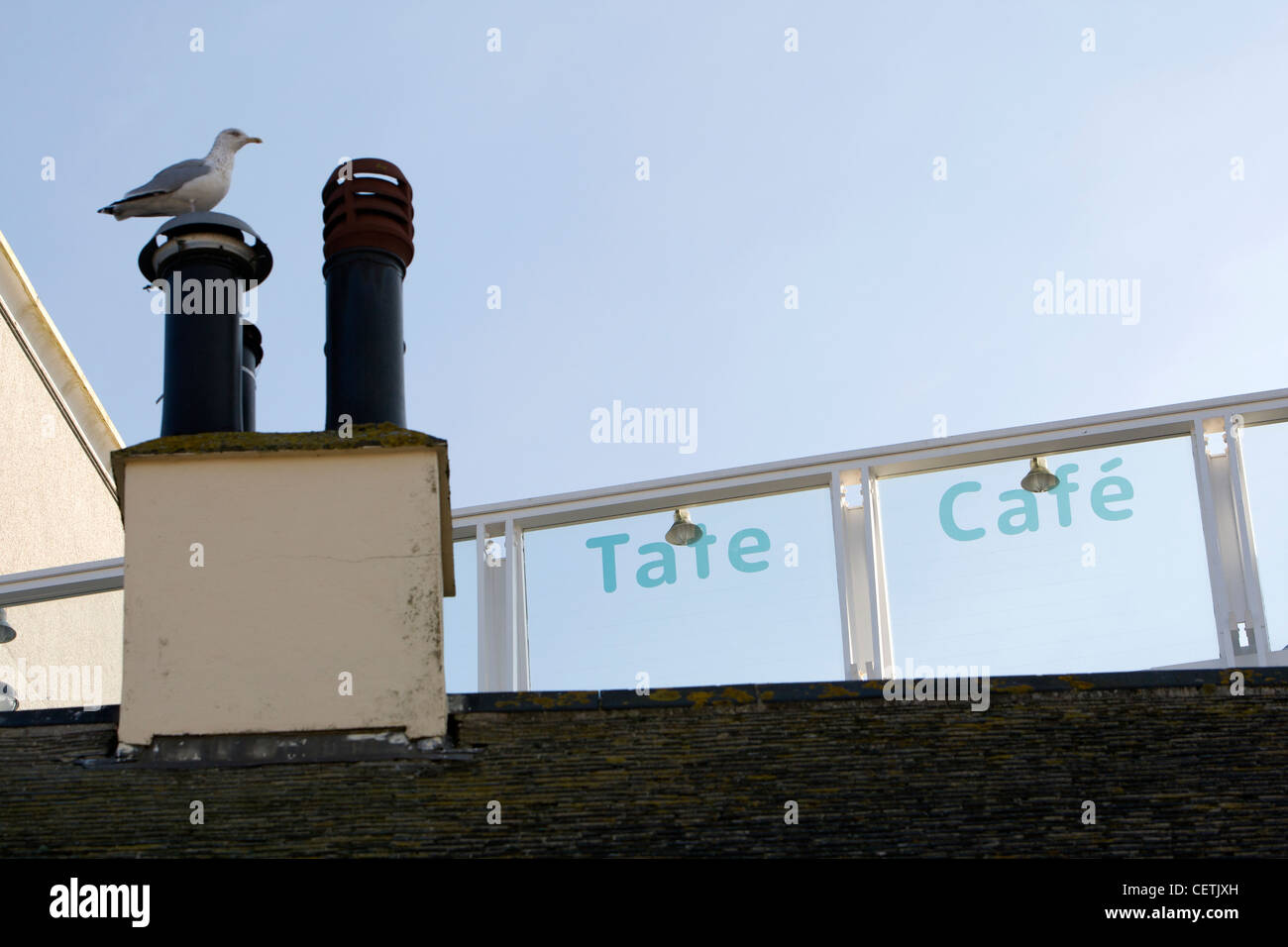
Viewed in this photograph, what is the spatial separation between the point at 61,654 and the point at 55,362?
3178 mm

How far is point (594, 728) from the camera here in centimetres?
680

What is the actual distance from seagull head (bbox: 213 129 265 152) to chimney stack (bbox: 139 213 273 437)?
99 centimetres

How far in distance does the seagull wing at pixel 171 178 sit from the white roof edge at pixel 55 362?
7.81 metres

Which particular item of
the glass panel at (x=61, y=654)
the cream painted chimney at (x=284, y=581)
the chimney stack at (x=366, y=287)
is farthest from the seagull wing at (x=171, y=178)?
the glass panel at (x=61, y=654)

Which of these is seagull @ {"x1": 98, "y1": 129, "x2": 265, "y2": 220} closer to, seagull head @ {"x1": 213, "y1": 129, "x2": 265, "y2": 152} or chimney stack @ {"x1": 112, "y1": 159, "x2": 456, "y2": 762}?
seagull head @ {"x1": 213, "y1": 129, "x2": 265, "y2": 152}

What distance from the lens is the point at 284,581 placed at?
7234 millimetres

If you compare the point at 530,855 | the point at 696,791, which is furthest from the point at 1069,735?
the point at 530,855

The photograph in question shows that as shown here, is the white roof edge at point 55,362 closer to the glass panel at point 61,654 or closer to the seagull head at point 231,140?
the glass panel at point 61,654

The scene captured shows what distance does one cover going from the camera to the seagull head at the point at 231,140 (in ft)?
30.3

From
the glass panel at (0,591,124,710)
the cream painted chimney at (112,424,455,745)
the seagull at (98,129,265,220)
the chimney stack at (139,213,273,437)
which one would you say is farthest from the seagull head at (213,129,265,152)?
the glass panel at (0,591,124,710)

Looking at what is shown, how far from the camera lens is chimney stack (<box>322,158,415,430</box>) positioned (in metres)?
8.09
